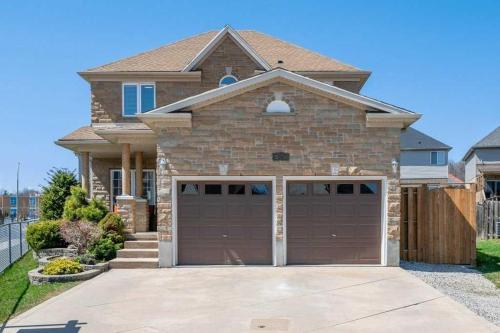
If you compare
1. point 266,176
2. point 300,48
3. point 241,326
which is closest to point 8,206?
point 300,48

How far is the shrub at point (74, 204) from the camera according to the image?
1505cm

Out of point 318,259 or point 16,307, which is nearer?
point 16,307

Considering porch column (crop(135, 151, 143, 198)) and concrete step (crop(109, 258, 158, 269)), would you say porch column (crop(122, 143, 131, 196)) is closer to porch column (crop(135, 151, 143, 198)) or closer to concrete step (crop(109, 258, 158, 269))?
porch column (crop(135, 151, 143, 198))

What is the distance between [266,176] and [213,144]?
70.7 inches

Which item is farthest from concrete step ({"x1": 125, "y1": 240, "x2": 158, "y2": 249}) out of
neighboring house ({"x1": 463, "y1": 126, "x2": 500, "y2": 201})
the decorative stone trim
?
→ neighboring house ({"x1": 463, "y1": 126, "x2": 500, "y2": 201})

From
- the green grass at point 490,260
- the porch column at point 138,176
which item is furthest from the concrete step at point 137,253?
the green grass at point 490,260

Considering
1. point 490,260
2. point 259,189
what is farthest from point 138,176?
point 490,260

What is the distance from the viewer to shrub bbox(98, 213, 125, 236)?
13.8 m

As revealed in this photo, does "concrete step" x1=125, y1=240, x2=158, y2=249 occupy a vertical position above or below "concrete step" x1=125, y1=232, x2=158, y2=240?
below

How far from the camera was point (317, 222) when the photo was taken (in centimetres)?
1316

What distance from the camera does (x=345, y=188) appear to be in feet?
43.2

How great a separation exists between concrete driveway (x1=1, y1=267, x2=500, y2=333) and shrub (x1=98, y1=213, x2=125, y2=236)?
2.09m

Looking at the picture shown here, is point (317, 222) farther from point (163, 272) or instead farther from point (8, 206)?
point (8, 206)

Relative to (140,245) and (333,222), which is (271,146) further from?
(140,245)
